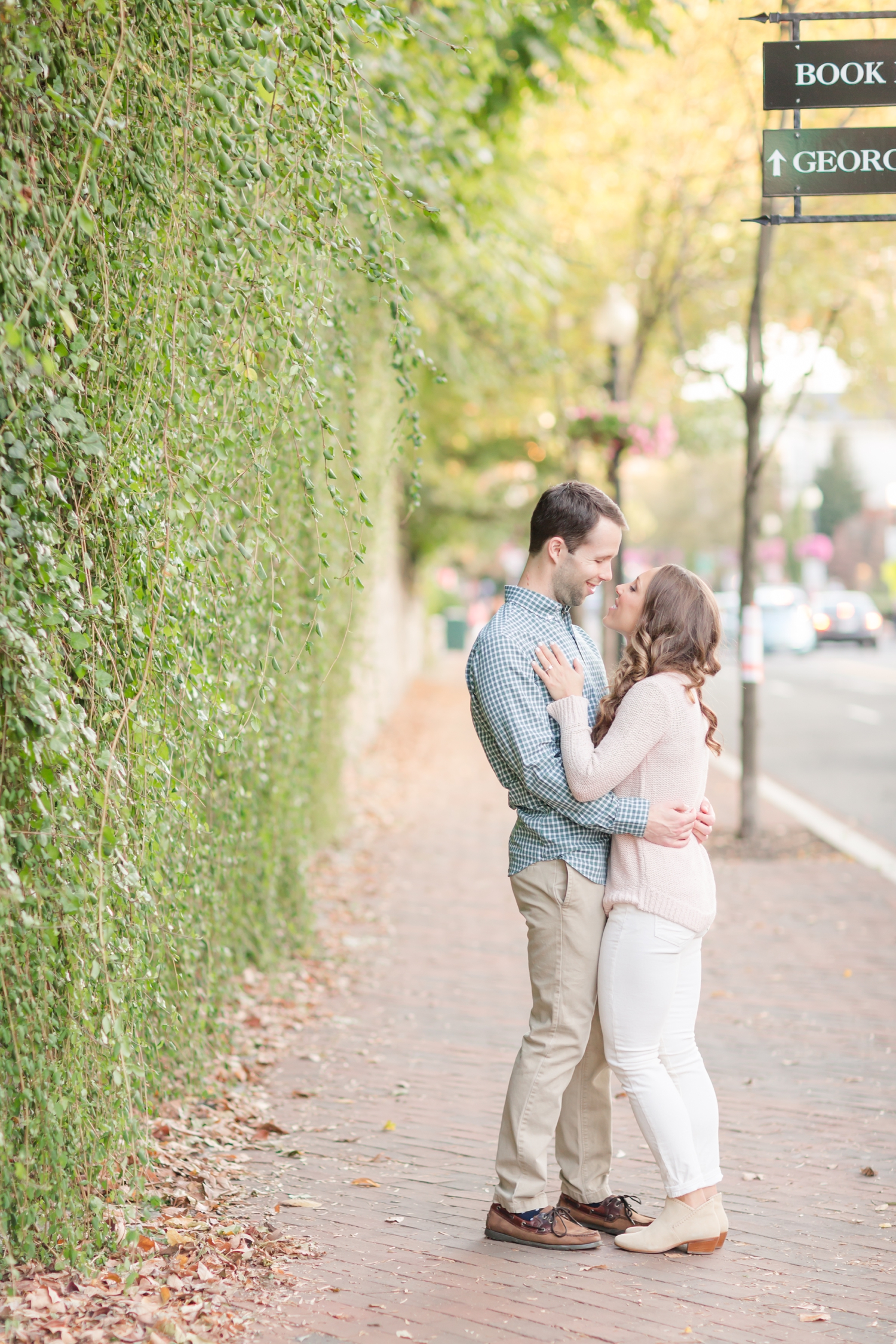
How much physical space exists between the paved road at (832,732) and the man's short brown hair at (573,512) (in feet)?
17.5

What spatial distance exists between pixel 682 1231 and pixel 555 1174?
743mm

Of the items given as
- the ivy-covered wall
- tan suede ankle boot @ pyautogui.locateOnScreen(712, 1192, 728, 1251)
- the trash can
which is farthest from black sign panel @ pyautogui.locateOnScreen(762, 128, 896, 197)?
the trash can

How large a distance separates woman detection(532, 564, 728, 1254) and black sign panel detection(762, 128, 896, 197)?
1486 mm

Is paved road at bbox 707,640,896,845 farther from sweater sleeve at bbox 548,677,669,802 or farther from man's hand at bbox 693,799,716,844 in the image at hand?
sweater sleeve at bbox 548,677,669,802

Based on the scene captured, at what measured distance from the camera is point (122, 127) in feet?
9.96

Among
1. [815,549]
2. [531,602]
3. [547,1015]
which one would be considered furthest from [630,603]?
[815,549]

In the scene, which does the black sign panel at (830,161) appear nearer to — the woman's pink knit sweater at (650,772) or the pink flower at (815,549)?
the woman's pink knit sweater at (650,772)

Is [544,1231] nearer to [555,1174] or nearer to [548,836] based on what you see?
[555,1174]

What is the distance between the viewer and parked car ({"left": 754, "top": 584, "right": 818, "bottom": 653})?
3759 cm

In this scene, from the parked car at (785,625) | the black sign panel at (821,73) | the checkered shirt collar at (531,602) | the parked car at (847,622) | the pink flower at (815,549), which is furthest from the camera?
the pink flower at (815,549)

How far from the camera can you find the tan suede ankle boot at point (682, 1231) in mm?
3709

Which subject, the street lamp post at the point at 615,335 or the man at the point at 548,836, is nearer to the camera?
the man at the point at 548,836

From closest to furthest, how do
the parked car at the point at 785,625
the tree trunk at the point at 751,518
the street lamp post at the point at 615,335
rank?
the tree trunk at the point at 751,518, the street lamp post at the point at 615,335, the parked car at the point at 785,625

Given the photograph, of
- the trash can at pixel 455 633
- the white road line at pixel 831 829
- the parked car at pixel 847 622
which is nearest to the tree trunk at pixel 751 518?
the white road line at pixel 831 829
